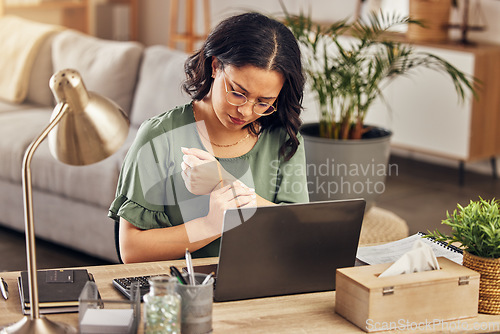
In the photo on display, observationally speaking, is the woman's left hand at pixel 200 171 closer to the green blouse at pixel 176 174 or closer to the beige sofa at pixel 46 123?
the green blouse at pixel 176 174

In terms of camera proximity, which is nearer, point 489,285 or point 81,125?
point 81,125

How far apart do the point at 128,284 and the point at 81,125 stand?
1.32ft

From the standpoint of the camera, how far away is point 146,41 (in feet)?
24.1

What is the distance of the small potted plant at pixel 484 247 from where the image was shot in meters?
1.44

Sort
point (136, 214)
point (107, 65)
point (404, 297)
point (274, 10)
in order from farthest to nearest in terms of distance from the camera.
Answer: point (274, 10), point (107, 65), point (136, 214), point (404, 297)

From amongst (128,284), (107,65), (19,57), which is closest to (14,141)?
(107,65)

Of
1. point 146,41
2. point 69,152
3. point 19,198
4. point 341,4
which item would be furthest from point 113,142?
point 146,41

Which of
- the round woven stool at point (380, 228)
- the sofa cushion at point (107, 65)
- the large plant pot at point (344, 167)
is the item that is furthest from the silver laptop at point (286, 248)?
the sofa cushion at point (107, 65)

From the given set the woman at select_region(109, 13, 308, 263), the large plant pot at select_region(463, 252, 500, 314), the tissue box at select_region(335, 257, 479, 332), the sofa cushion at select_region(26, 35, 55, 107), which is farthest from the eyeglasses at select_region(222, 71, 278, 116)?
the sofa cushion at select_region(26, 35, 55, 107)

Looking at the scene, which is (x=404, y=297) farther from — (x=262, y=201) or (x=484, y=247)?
(x=262, y=201)

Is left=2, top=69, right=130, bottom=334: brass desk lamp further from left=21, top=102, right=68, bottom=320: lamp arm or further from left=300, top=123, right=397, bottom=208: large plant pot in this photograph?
left=300, top=123, right=397, bottom=208: large plant pot

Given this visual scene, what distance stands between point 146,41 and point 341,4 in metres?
2.51

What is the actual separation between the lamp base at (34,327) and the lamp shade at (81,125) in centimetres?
28

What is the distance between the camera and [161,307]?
4.03 feet
